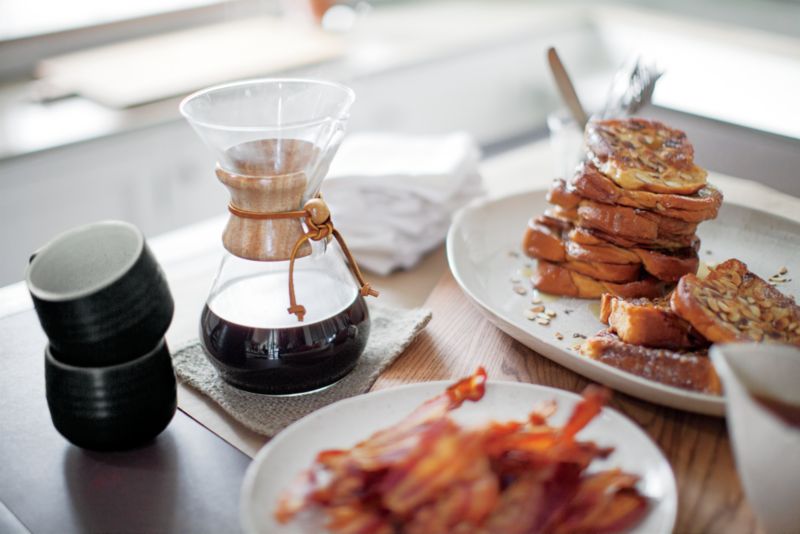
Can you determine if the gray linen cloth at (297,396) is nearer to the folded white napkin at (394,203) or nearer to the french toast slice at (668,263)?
the folded white napkin at (394,203)

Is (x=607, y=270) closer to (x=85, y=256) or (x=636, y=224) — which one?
(x=636, y=224)

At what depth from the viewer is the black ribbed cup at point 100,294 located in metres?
0.79

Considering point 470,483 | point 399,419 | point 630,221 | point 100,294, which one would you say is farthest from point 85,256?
point 630,221

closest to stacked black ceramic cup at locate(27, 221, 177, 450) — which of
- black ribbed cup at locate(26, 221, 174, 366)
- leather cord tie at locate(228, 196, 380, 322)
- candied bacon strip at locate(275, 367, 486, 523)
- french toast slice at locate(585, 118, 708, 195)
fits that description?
black ribbed cup at locate(26, 221, 174, 366)

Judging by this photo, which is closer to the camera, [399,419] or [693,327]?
[399,419]

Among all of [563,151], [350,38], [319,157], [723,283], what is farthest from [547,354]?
[350,38]

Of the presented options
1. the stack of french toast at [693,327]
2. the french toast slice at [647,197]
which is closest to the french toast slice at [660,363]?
the stack of french toast at [693,327]

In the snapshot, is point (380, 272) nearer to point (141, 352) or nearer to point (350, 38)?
point (141, 352)

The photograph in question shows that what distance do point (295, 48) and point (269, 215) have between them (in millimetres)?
1803

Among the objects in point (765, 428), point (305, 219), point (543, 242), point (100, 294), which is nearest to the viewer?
point (765, 428)

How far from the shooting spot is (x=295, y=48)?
8.49 feet

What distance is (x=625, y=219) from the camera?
3.76ft

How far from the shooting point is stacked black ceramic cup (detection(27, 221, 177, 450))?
2.61 ft

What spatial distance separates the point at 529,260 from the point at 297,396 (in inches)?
19.2
